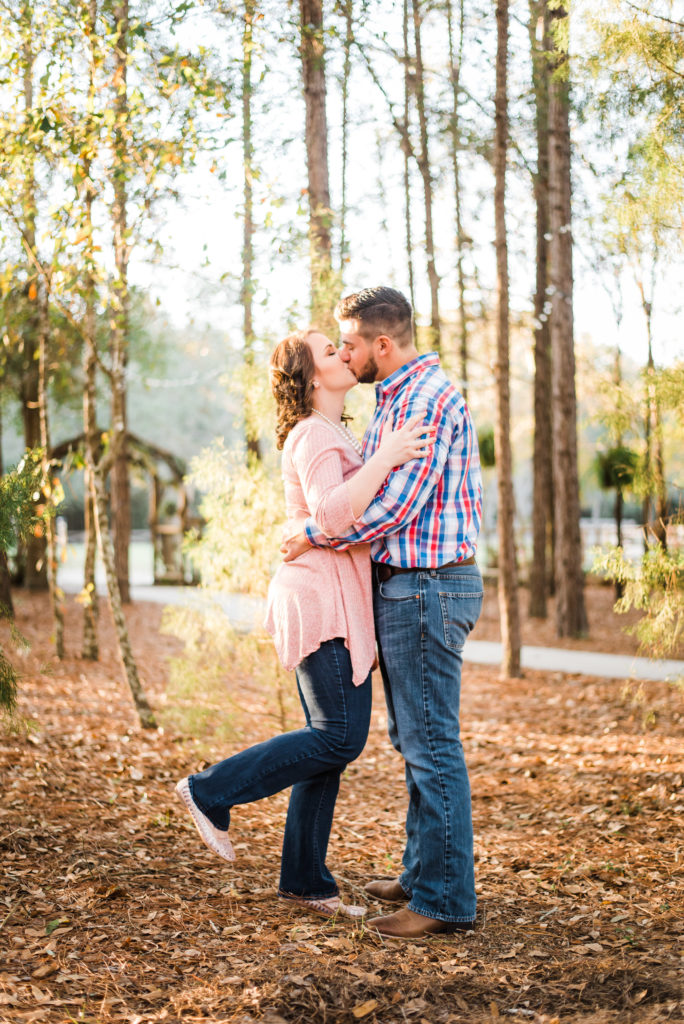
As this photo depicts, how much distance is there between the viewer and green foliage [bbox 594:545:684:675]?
14.9ft

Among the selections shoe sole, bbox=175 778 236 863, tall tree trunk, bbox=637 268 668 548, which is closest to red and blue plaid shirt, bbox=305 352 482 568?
shoe sole, bbox=175 778 236 863

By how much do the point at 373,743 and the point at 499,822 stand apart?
84.2 inches

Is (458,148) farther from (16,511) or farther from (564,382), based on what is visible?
(16,511)

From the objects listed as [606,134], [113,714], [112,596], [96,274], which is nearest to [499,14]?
[606,134]

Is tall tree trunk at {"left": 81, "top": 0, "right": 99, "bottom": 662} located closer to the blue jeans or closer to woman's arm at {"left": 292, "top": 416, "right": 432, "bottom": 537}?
woman's arm at {"left": 292, "top": 416, "right": 432, "bottom": 537}

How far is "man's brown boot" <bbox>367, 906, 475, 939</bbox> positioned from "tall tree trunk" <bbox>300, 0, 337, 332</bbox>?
139 inches

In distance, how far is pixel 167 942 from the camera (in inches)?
115

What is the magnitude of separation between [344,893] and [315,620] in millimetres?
1175

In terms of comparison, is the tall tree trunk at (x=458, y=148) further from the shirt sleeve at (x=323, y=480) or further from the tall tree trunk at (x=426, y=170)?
the shirt sleeve at (x=323, y=480)

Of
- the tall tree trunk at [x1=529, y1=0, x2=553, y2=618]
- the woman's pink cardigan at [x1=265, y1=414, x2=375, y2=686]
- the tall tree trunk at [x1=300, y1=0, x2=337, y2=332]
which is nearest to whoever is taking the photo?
the woman's pink cardigan at [x1=265, y1=414, x2=375, y2=686]

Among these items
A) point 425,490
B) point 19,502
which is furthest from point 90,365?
point 425,490

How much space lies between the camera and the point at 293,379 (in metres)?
3.09

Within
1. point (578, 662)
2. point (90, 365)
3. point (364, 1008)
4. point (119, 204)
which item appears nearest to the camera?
point (364, 1008)

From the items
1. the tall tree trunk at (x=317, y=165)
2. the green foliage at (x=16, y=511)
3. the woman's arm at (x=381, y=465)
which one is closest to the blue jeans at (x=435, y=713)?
the woman's arm at (x=381, y=465)
